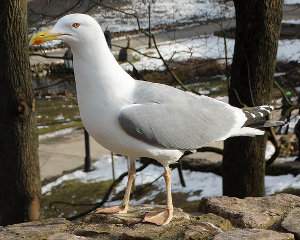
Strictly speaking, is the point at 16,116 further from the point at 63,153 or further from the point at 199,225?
the point at 63,153

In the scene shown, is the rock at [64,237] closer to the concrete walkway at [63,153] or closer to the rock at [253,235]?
the rock at [253,235]

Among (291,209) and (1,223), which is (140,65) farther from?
(291,209)

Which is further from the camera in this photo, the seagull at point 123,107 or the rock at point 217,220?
the rock at point 217,220

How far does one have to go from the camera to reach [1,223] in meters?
4.10

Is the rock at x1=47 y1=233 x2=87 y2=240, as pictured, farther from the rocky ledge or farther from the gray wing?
the gray wing

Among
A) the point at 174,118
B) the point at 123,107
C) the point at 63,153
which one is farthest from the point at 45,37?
the point at 63,153

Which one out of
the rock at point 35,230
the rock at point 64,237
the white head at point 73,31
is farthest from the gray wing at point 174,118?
the rock at point 35,230

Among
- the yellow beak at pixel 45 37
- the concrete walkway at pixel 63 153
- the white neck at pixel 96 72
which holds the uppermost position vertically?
the yellow beak at pixel 45 37

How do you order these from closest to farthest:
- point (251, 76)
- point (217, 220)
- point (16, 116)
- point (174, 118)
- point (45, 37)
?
point (45, 37), point (174, 118), point (217, 220), point (16, 116), point (251, 76)

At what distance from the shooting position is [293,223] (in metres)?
2.83

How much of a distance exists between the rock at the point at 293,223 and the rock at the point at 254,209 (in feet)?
0.13

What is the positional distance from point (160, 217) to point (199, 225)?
189 mm

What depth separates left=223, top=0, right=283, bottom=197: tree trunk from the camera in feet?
13.8

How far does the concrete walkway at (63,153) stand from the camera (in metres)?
7.93
